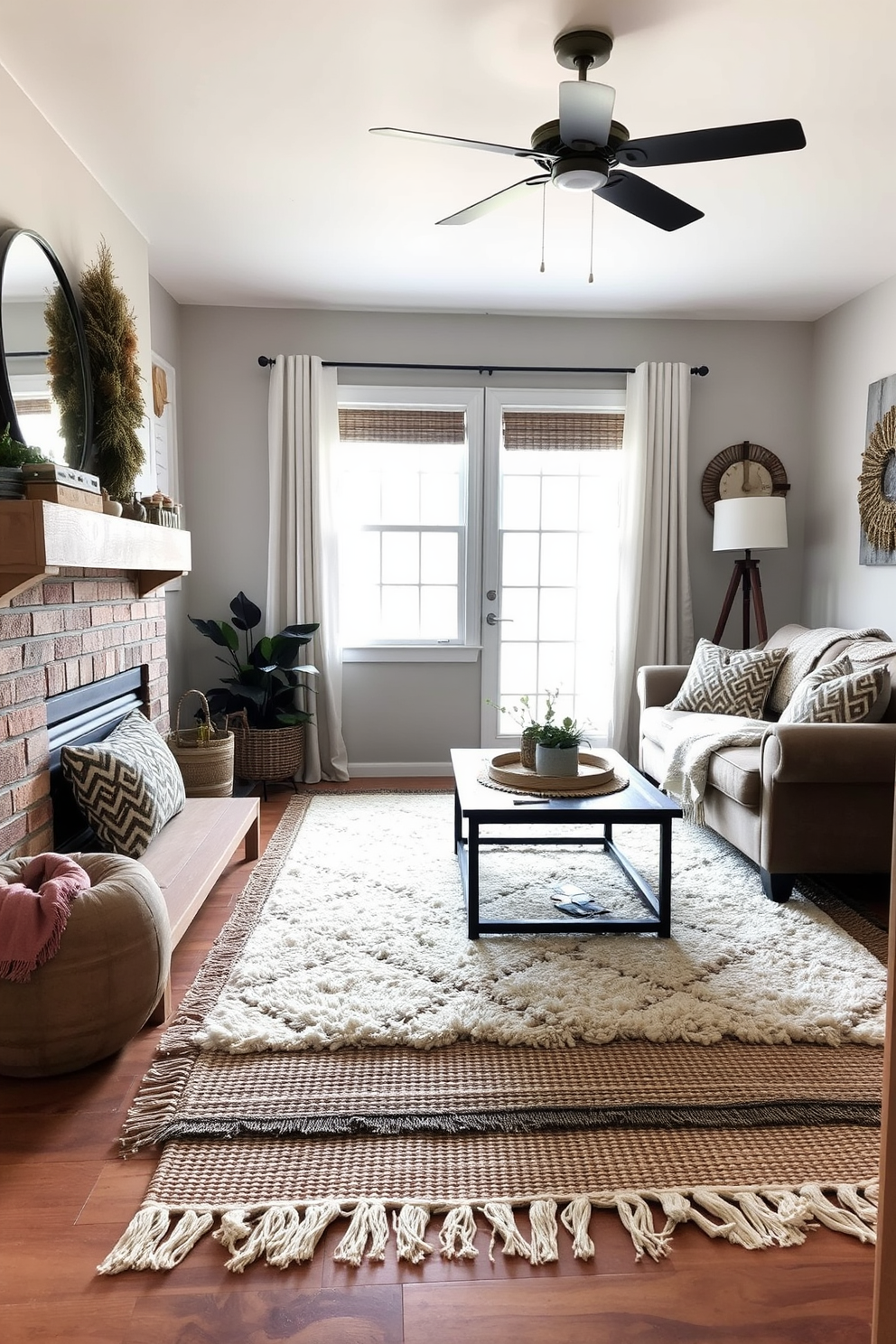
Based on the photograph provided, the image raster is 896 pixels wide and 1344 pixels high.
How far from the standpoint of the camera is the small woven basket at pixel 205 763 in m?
3.75

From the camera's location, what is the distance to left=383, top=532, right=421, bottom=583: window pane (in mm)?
5023

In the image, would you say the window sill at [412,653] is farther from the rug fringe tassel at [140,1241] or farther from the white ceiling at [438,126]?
the rug fringe tassel at [140,1241]

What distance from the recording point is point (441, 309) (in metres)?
4.85

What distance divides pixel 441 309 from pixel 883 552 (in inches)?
105

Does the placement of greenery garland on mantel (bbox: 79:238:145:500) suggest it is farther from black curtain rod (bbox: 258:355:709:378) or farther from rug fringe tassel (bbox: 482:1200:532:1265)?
→ rug fringe tassel (bbox: 482:1200:532:1265)

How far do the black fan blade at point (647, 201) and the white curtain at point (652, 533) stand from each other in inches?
84.9

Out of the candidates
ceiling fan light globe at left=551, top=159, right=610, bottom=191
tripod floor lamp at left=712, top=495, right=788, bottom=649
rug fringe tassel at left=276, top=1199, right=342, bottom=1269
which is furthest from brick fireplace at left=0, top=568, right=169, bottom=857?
tripod floor lamp at left=712, top=495, right=788, bottom=649

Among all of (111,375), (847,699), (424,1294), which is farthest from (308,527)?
(424,1294)

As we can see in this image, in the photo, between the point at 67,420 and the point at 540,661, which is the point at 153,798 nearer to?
the point at 67,420

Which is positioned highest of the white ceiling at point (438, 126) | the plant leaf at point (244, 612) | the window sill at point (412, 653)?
the white ceiling at point (438, 126)

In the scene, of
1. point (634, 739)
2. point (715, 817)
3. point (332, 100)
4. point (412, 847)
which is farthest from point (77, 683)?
point (634, 739)

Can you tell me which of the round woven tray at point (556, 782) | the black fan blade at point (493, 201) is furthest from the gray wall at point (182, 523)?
the round woven tray at point (556, 782)

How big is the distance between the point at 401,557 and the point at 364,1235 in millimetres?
3897

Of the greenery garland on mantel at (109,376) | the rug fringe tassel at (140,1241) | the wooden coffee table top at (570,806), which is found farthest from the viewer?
the greenery garland on mantel at (109,376)
